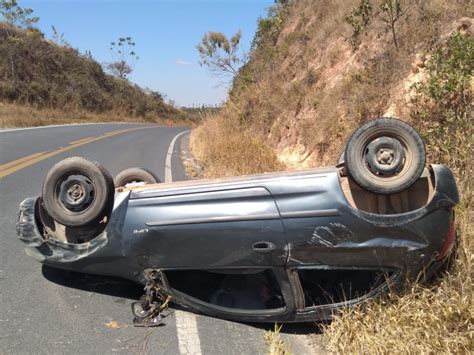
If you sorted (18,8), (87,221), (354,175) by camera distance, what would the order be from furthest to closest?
1. (18,8)
2. (87,221)
3. (354,175)

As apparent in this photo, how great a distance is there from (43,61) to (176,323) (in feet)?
165

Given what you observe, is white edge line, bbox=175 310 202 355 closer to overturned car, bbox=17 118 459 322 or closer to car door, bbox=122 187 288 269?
overturned car, bbox=17 118 459 322

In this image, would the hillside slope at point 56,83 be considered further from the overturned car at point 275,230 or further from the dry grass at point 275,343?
the dry grass at point 275,343

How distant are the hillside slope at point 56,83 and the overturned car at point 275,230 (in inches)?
1068

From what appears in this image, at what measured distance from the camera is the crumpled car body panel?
356 cm

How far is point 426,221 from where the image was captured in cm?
355

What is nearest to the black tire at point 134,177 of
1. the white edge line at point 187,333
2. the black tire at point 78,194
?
the black tire at point 78,194

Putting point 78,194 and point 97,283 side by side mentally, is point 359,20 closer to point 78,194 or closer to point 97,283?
point 78,194

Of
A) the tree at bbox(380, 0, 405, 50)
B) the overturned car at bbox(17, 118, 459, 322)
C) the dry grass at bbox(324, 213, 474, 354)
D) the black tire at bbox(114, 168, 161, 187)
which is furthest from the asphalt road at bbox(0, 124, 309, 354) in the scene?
the tree at bbox(380, 0, 405, 50)

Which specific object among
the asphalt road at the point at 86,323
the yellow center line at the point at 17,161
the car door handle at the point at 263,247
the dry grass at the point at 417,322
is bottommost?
the asphalt road at the point at 86,323

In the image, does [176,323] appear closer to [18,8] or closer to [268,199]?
[268,199]

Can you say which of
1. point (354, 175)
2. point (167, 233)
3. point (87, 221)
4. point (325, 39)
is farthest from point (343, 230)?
point (325, 39)

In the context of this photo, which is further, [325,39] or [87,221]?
[325,39]

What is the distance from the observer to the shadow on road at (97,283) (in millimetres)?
4316
